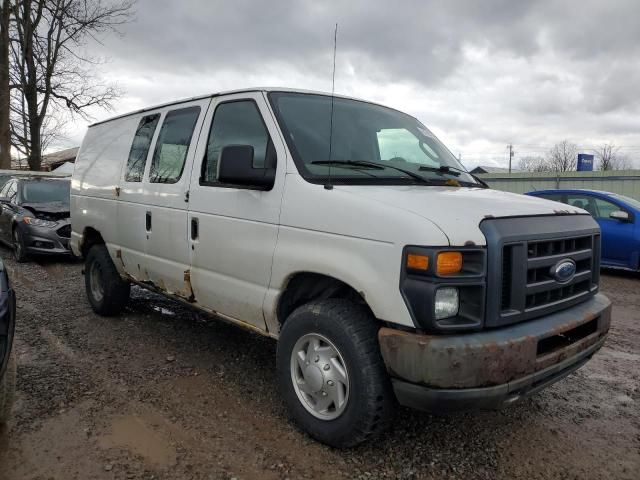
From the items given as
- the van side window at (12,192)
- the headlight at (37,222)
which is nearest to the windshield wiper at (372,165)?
the headlight at (37,222)

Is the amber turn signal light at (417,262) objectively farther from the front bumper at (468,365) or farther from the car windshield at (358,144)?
the car windshield at (358,144)

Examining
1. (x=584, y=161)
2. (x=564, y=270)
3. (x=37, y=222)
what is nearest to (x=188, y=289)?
(x=564, y=270)

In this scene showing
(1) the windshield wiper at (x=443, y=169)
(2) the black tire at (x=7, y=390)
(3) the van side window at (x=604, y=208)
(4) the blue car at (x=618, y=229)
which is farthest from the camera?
(3) the van side window at (x=604, y=208)

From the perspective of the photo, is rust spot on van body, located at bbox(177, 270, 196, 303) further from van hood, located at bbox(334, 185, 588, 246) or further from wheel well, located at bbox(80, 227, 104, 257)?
wheel well, located at bbox(80, 227, 104, 257)

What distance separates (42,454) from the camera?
2.81m

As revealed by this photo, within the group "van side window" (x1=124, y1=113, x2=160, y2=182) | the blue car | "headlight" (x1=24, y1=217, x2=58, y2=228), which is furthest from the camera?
"headlight" (x1=24, y1=217, x2=58, y2=228)

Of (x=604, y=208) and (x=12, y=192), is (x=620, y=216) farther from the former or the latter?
(x=12, y=192)

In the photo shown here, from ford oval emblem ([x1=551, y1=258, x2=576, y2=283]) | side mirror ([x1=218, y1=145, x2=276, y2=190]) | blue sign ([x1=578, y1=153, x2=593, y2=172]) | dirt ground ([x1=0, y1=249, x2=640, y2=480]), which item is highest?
blue sign ([x1=578, y1=153, x2=593, y2=172])

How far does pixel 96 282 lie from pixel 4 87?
72.8ft

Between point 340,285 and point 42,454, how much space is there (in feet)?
6.31

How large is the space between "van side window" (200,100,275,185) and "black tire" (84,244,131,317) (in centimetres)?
208

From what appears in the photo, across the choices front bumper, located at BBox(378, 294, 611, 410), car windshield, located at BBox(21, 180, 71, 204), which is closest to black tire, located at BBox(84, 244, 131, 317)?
front bumper, located at BBox(378, 294, 611, 410)

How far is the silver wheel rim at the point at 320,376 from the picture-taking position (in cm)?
279

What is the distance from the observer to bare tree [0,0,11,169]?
22578 millimetres
